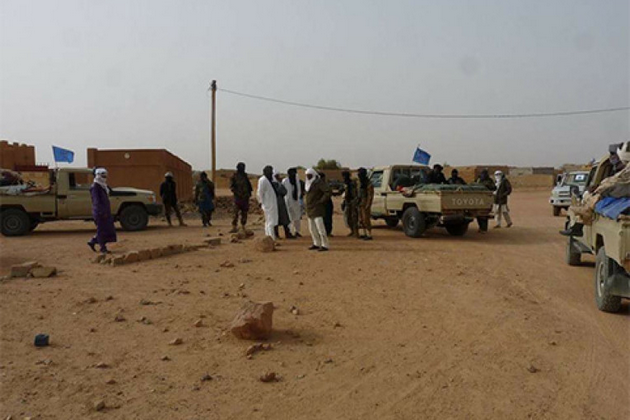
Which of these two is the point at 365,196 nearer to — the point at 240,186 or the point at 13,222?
the point at 240,186

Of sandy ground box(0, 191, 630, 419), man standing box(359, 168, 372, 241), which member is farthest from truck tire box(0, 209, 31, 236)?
man standing box(359, 168, 372, 241)

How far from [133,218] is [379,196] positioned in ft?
21.6

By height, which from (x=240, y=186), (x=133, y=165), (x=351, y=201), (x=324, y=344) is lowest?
(x=324, y=344)

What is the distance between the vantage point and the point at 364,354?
4344 mm

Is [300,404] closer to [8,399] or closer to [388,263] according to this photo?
[8,399]

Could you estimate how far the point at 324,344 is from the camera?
459cm

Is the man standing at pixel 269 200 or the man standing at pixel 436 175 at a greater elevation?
the man standing at pixel 436 175

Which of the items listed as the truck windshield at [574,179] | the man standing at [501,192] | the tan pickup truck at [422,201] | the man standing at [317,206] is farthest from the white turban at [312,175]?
the truck windshield at [574,179]

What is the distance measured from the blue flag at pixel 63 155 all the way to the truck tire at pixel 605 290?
17373 mm

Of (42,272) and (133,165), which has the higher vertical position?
(133,165)

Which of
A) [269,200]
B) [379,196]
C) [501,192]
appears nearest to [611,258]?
[269,200]

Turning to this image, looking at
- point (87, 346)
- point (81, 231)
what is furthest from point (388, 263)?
point (81, 231)

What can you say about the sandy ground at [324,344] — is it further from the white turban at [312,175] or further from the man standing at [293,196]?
the man standing at [293,196]

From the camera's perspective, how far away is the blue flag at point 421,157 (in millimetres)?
18370
